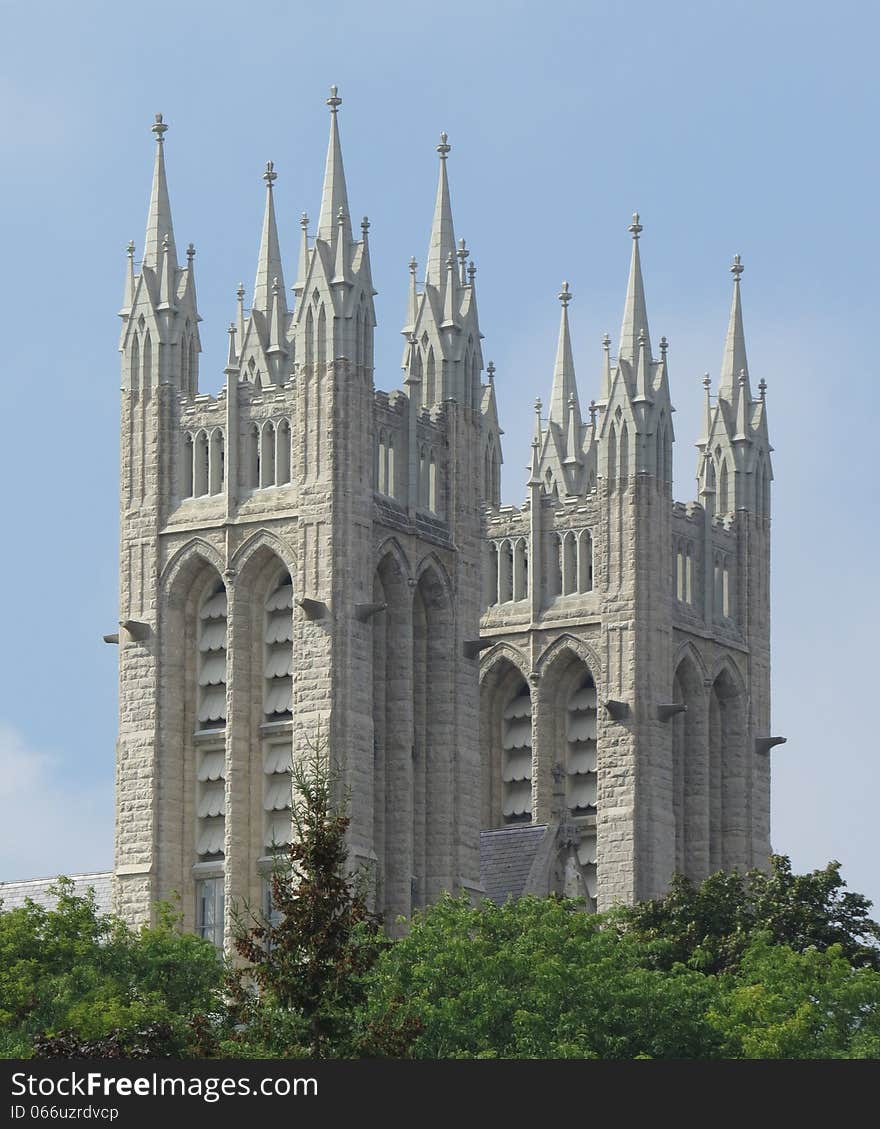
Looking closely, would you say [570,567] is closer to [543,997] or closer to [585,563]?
[585,563]

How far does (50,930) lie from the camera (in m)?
78.2

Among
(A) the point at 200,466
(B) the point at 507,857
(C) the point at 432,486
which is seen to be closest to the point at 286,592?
(A) the point at 200,466

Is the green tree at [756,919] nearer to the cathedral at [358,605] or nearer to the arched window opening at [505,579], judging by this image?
the cathedral at [358,605]

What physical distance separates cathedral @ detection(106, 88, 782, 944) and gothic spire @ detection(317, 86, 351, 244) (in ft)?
0.29

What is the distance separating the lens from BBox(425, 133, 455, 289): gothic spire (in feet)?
334

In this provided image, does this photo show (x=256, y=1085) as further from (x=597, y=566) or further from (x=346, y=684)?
(x=597, y=566)

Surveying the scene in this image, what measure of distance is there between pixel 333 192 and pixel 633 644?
19362mm

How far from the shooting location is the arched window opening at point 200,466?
97.2 metres

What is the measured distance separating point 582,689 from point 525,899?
32.6 meters

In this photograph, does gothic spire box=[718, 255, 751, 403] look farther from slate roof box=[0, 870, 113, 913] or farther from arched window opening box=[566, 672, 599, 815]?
slate roof box=[0, 870, 113, 913]

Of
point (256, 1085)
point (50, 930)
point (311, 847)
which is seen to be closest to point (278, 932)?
point (311, 847)

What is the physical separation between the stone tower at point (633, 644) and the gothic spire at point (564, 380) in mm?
1402

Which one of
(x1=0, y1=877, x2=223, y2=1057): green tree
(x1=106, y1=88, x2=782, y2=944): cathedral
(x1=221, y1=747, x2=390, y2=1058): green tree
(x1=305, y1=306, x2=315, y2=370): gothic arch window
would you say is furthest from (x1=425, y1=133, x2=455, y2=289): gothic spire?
(x1=221, y1=747, x2=390, y2=1058): green tree

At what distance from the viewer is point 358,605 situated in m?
92.9
